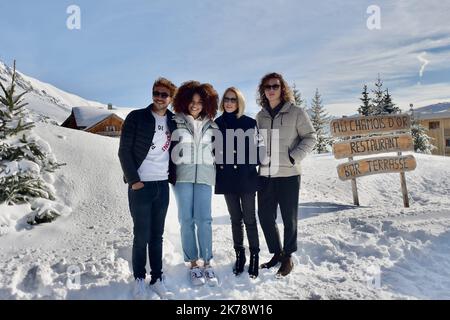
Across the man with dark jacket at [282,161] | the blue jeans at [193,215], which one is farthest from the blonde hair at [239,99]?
the blue jeans at [193,215]

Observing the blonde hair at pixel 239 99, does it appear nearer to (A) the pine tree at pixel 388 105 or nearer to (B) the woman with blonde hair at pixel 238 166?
(B) the woman with blonde hair at pixel 238 166

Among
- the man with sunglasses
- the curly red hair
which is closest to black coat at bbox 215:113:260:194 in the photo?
the curly red hair

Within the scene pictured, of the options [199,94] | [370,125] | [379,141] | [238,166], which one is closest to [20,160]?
[199,94]

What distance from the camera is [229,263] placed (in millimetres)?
4844

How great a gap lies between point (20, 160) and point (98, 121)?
30281 millimetres

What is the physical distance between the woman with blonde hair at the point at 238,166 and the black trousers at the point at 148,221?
78 centimetres

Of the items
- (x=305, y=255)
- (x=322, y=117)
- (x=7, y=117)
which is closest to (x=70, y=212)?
(x=7, y=117)

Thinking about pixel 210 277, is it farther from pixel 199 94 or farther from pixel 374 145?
pixel 374 145

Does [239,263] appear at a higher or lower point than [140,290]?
higher

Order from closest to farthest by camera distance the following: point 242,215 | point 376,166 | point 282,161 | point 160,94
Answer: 1. point 160,94
2. point 242,215
3. point 282,161
4. point 376,166

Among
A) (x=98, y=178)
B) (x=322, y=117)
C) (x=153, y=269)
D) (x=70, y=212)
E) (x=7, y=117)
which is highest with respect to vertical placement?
(x=322, y=117)

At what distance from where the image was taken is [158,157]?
4078 millimetres
